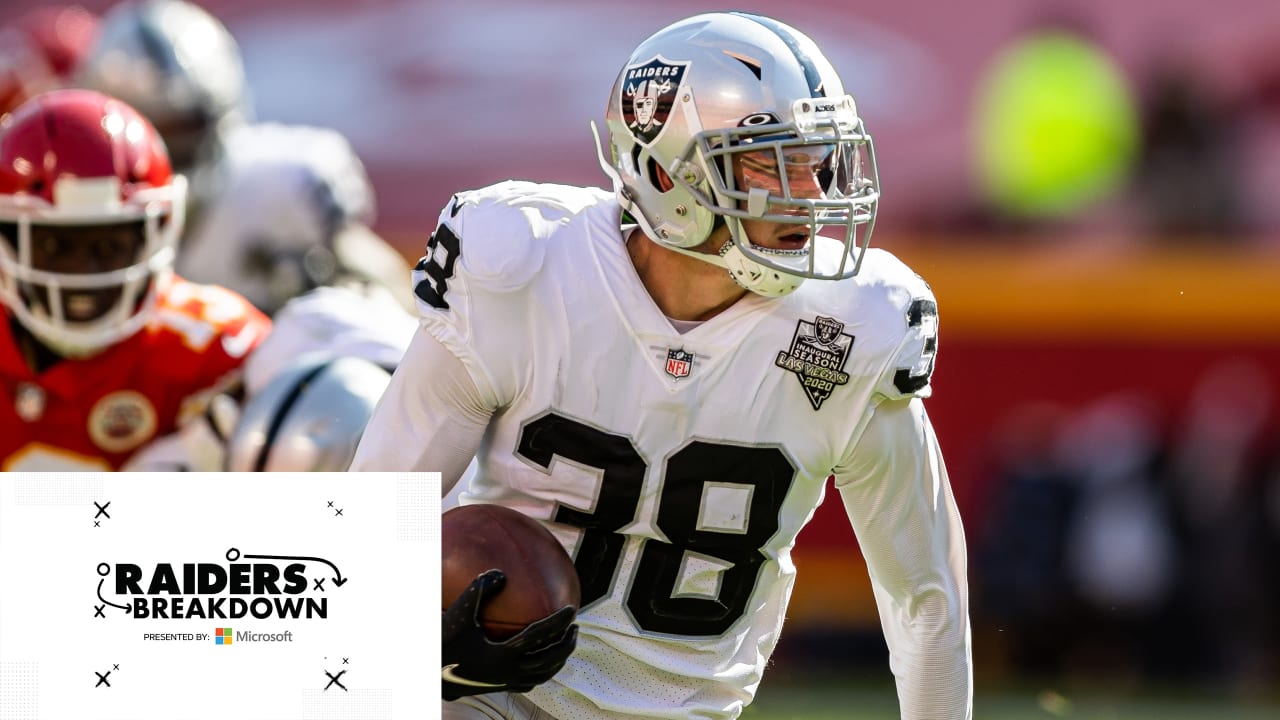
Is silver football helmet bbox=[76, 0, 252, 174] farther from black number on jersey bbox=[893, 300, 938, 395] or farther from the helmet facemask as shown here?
black number on jersey bbox=[893, 300, 938, 395]

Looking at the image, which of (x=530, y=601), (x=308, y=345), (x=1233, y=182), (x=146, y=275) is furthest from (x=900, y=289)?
(x=1233, y=182)

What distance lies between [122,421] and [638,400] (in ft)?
5.32

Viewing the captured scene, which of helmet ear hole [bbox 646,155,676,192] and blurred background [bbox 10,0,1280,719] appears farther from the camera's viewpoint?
blurred background [bbox 10,0,1280,719]

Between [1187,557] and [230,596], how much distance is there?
203 inches

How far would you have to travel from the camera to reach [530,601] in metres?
2.60

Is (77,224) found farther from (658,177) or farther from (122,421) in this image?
(658,177)

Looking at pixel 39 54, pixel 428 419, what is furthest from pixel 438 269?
pixel 39 54

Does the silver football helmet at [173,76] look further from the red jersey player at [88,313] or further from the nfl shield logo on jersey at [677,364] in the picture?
the nfl shield logo on jersey at [677,364]

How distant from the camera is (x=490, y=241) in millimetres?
2732

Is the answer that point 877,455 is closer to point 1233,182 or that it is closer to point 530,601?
point 530,601

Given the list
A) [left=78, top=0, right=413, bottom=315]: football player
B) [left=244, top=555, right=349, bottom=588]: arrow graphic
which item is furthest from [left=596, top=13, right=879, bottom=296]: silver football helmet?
[left=78, top=0, right=413, bottom=315]: football player

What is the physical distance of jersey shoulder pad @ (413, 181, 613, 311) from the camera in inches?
107

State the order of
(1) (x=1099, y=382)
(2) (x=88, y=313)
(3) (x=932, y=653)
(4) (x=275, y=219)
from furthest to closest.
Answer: (1) (x=1099, y=382) < (4) (x=275, y=219) < (2) (x=88, y=313) < (3) (x=932, y=653)

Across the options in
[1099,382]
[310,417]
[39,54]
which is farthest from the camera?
[1099,382]
